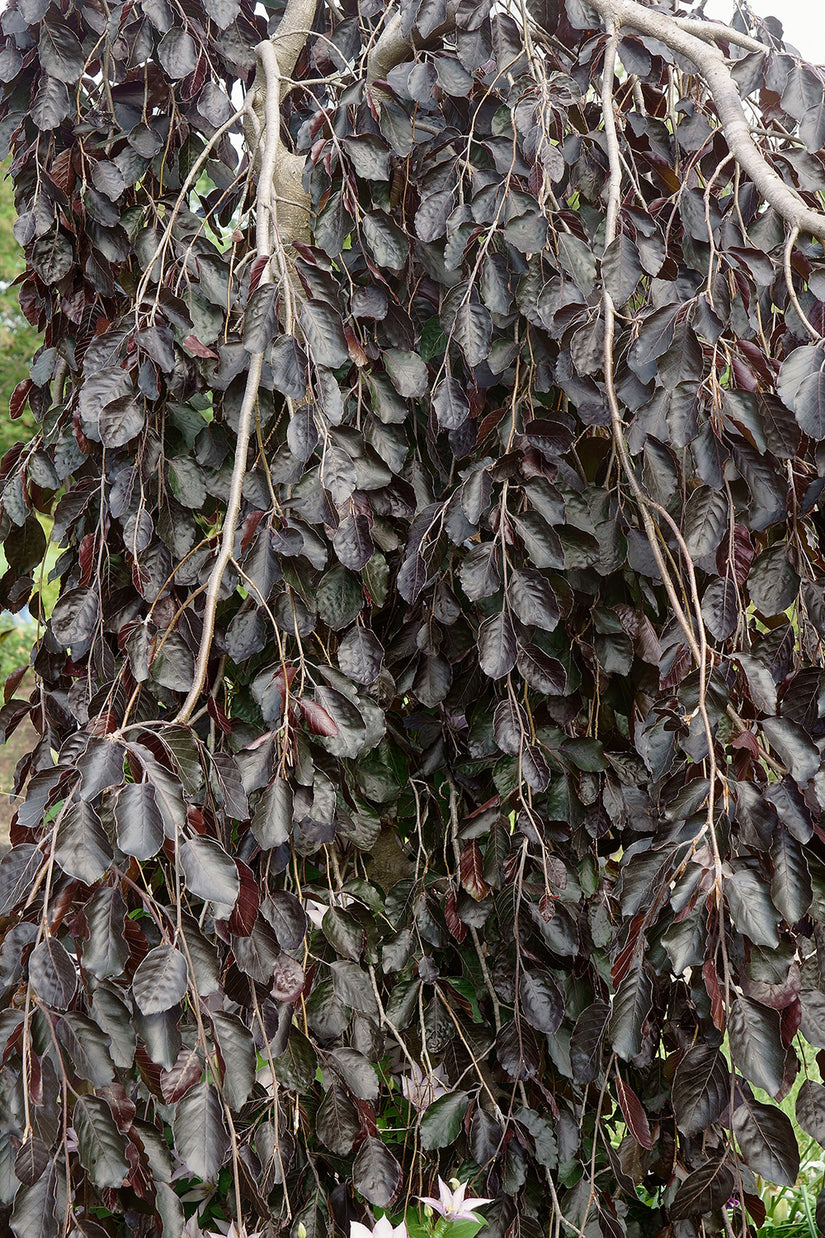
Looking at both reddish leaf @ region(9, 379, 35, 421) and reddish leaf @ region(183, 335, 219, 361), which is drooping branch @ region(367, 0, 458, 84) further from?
reddish leaf @ region(9, 379, 35, 421)

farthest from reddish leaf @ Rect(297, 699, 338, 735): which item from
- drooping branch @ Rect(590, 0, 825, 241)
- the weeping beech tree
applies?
drooping branch @ Rect(590, 0, 825, 241)

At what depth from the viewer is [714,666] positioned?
84 centimetres

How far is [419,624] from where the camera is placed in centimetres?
109

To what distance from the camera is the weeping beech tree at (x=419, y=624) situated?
76 centimetres

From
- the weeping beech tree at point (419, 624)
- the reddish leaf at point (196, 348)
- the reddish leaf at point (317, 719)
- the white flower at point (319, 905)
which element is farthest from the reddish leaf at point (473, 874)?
the reddish leaf at point (196, 348)

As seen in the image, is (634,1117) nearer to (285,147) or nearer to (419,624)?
(419,624)

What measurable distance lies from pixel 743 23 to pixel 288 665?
112 centimetres

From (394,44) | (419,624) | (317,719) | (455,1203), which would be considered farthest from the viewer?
(394,44)

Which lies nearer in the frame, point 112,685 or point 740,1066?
point 740,1066

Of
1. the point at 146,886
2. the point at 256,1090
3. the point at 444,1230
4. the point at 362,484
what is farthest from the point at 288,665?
the point at 444,1230

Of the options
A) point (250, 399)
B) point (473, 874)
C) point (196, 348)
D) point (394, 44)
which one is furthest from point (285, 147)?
point (473, 874)

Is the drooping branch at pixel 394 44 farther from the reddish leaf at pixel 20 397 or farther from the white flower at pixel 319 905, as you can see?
the white flower at pixel 319 905

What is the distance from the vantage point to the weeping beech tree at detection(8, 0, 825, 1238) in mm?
760

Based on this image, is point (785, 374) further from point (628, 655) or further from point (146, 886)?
point (146, 886)
